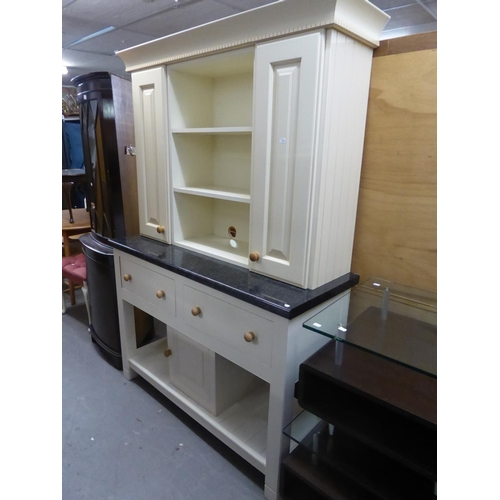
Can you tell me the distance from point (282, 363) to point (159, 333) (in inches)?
62.7

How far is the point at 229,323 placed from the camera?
1.36m

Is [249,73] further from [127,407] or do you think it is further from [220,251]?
[127,407]

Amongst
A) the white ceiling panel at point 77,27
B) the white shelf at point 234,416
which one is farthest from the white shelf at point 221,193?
the white ceiling panel at point 77,27

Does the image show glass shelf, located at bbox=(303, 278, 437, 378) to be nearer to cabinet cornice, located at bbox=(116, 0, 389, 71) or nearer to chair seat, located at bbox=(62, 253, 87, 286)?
cabinet cornice, located at bbox=(116, 0, 389, 71)

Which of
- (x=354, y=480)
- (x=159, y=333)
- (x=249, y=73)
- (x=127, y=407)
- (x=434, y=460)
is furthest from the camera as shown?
(x=159, y=333)

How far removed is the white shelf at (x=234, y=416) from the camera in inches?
57.7

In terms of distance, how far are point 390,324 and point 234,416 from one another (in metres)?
0.89

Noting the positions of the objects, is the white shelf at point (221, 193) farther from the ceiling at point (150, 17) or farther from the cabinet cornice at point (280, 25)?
the ceiling at point (150, 17)

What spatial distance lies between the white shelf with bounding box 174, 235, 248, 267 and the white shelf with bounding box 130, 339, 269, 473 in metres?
0.73

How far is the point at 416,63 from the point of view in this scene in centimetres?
120

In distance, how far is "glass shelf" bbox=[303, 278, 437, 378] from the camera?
3.23ft

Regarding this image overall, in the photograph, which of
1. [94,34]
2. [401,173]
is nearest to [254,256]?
[401,173]

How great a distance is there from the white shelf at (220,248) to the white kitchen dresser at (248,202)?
0.01m
